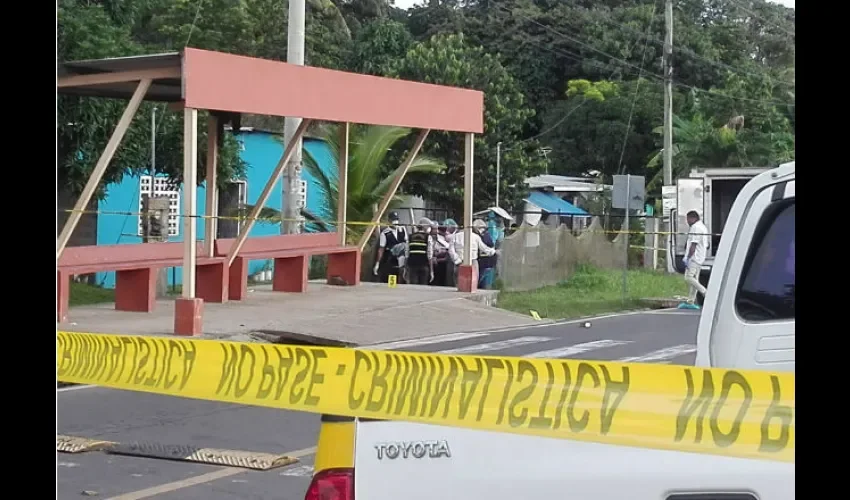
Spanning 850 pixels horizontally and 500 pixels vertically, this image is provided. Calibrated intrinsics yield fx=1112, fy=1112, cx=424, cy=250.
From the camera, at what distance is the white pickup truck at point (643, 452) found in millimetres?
2471

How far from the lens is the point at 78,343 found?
4.06 meters

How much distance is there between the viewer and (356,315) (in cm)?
441

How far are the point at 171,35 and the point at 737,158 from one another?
4.54 meters

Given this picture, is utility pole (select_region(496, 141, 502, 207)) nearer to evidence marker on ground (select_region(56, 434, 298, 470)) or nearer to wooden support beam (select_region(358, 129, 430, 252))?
wooden support beam (select_region(358, 129, 430, 252))

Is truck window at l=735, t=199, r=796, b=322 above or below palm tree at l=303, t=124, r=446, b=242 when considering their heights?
below

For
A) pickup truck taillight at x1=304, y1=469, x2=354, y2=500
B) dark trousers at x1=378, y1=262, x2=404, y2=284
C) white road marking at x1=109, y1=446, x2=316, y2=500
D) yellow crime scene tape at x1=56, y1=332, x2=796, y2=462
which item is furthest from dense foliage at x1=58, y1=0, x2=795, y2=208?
white road marking at x1=109, y1=446, x2=316, y2=500

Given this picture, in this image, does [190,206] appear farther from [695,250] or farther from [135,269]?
[695,250]

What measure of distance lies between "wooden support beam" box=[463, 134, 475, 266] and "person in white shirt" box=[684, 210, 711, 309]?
1.21m

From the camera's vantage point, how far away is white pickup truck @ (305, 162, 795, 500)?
247 cm

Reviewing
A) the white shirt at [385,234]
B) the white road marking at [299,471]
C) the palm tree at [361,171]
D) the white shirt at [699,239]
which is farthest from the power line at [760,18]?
the white road marking at [299,471]

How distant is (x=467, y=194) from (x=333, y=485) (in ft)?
5.83

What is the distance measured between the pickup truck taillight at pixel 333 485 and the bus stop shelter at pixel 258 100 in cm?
151
